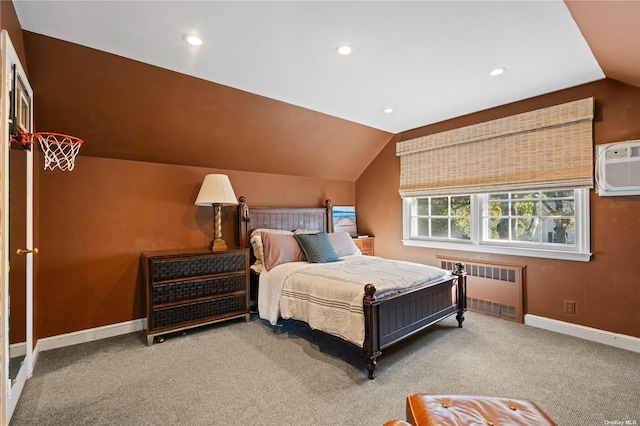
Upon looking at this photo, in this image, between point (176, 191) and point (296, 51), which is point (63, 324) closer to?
point (176, 191)

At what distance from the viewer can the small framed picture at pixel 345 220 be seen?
504 centimetres

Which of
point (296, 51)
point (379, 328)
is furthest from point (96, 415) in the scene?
point (296, 51)

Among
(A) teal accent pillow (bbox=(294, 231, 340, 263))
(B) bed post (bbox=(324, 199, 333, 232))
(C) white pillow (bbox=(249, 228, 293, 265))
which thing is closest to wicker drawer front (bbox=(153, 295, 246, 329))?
(C) white pillow (bbox=(249, 228, 293, 265))

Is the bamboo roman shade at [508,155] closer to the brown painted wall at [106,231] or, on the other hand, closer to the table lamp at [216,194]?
the table lamp at [216,194]

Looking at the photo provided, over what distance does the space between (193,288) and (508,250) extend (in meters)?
3.51

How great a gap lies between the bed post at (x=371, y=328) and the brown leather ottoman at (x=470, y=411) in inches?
34.2

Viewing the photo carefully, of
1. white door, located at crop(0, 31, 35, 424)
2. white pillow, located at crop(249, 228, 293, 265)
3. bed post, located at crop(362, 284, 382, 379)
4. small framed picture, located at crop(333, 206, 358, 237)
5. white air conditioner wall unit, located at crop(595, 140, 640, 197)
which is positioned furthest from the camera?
small framed picture, located at crop(333, 206, 358, 237)

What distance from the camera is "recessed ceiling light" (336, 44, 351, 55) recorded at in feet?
7.66

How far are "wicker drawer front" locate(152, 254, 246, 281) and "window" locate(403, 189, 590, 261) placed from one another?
252 cm

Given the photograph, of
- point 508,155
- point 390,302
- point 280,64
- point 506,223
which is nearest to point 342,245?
point 390,302

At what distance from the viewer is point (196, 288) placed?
318 centimetres

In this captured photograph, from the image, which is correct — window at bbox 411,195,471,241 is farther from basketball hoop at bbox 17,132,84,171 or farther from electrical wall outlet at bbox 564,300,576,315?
basketball hoop at bbox 17,132,84,171

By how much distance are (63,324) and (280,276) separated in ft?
6.87

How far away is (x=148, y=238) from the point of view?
11.2 feet
